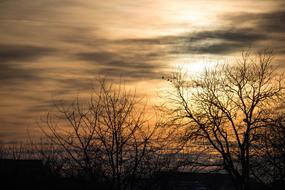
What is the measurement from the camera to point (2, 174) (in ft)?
55.5

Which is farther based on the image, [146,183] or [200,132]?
[200,132]

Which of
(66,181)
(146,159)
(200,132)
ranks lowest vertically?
(66,181)

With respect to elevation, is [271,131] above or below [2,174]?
above

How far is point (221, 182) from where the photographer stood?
53.0 meters

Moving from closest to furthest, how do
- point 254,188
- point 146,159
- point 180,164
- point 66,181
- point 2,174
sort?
point 2,174 → point 66,181 → point 146,159 → point 180,164 → point 254,188

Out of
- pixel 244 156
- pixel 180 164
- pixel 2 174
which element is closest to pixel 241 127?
pixel 244 156

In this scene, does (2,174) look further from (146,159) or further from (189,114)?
(189,114)

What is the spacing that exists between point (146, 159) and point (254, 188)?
47.5 feet

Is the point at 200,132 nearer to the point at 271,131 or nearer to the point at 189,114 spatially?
the point at 189,114

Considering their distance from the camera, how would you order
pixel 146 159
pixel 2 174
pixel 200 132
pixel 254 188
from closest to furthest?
pixel 2 174, pixel 146 159, pixel 200 132, pixel 254 188

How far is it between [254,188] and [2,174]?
22.9 m

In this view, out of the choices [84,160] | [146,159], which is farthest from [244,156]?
[84,160]

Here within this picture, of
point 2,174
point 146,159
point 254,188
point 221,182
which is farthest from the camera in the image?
point 221,182

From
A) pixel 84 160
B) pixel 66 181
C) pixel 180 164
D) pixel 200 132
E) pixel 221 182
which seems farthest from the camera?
pixel 221 182
